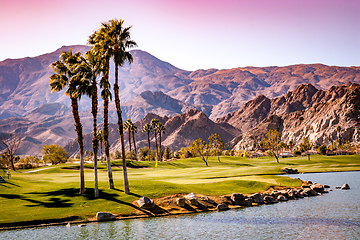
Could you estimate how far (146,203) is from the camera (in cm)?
2819

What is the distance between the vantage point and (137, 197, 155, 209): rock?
28.1m

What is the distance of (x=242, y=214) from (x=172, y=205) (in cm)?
659

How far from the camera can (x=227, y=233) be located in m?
21.4

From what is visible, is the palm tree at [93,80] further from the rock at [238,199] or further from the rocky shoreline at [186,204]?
the rock at [238,199]

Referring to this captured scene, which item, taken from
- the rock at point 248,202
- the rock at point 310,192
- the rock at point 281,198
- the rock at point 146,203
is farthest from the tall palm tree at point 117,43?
the rock at point 310,192

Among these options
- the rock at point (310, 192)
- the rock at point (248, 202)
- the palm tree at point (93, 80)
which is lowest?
the rock at point (310, 192)

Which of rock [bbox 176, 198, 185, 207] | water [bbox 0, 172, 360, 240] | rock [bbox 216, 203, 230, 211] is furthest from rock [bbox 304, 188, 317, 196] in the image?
rock [bbox 176, 198, 185, 207]

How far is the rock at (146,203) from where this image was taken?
2814cm

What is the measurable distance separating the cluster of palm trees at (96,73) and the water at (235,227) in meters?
7.92

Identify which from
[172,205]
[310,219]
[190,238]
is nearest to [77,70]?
[172,205]

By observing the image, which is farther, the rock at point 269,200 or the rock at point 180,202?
the rock at point 269,200

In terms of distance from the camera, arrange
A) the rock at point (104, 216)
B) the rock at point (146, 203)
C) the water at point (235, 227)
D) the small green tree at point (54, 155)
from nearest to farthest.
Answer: the water at point (235, 227) → the rock at point (104, 216) → the rock at point (146, 203) → the small green tree at point (54, 155)

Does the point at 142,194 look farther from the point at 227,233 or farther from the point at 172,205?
the point at 227,233

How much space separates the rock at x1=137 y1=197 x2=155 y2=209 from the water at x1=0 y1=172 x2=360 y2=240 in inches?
93.2
